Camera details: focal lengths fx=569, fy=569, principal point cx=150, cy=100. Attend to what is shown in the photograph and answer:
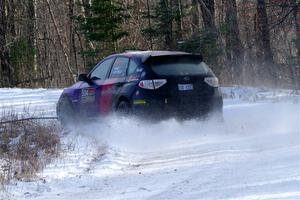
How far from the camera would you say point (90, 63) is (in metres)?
30.0

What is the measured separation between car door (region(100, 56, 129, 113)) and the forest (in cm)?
639

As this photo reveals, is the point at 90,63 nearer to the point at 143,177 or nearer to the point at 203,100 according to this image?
the point at 203,100

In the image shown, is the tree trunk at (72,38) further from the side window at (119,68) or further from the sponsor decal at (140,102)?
the sponsor decal at (140,102)

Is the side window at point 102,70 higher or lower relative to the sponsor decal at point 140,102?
higher

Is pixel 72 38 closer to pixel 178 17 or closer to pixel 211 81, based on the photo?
pixel 178 17

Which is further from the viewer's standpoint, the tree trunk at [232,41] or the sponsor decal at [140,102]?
the tree trunk at [232,41]

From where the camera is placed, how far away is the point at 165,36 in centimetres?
3000

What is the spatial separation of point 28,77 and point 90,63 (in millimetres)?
5818

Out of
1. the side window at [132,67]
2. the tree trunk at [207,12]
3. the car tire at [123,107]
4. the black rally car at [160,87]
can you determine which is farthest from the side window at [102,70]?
the tree trunk at [207,12]

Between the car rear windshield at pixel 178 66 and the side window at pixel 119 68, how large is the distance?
0.80 m

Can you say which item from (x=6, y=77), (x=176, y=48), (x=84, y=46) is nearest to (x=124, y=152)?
(x=176, y=48)

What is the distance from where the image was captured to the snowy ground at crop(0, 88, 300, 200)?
6875 millimetres

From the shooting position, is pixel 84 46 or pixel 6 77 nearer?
pixel 6 77

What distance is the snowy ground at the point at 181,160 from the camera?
6875 mm
